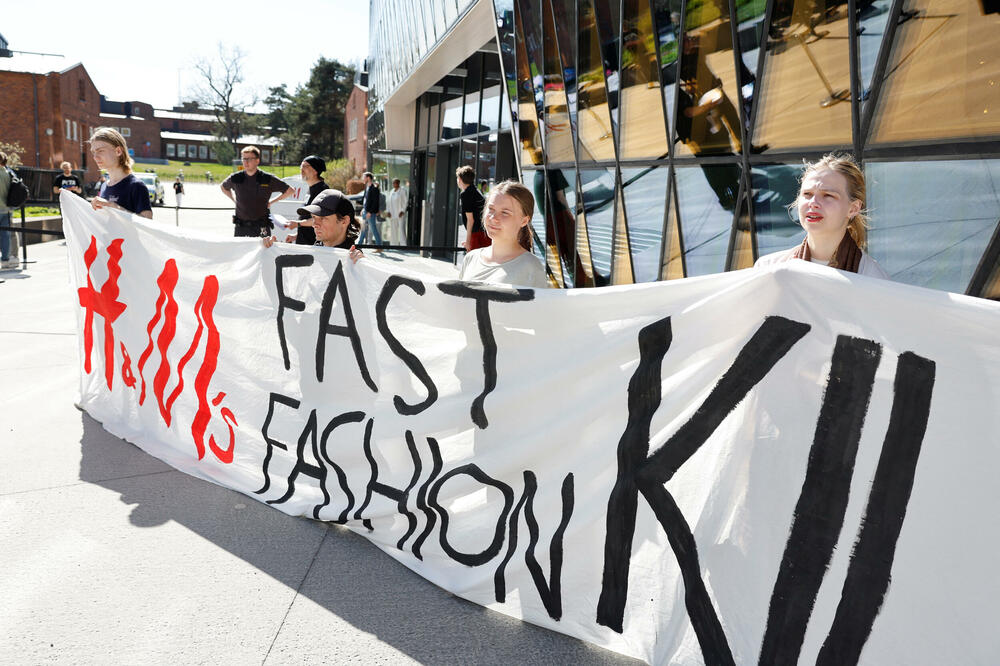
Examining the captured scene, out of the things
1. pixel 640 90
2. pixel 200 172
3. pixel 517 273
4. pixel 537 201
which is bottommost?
pixel 517 273

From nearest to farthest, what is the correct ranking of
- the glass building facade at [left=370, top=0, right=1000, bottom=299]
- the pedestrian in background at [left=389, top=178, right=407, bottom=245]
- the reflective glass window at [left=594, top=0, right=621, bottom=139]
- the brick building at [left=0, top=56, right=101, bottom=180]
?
1. the glass building facade at [left=370, top=0, right=1000, bottom=299]
2. the reflective glass window at [left=594, top=0, right=621, bottom=139]
3. the pedestrian in background at [left=389, top=178, right=407, bottom=245]
4. the brick building at [left=0, top=56, right=101, bottom=180]

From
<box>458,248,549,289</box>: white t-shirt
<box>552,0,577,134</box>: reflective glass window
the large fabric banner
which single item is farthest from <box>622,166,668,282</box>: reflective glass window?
the large fabric banner

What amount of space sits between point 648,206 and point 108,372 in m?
4.83

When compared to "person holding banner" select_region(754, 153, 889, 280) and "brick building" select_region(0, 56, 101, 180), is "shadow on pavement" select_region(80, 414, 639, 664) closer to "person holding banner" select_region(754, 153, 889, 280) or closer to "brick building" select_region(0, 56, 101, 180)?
"person holding banner" select_region(754, 153, 889, 280)

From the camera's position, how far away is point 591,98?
8469 millimetres

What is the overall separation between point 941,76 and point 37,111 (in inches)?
2178

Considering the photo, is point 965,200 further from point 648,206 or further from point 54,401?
point 54,401

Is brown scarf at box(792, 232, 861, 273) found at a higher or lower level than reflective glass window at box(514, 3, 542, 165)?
lower

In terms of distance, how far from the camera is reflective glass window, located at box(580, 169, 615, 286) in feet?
26.9

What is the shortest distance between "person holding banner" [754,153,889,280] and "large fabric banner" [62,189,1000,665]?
481mm

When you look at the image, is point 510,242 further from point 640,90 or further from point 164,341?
point 640,90

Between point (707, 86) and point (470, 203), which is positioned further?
point (470, 203)

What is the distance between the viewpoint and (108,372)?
5340mm

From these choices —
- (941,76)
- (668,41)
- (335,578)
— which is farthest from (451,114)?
(335,578)
